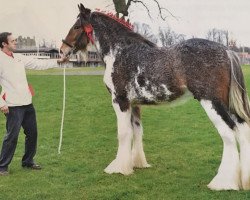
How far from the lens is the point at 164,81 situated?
7617 mm

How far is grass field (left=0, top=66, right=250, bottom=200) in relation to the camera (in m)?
7.36

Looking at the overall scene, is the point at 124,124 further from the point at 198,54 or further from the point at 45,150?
the point at 45,150

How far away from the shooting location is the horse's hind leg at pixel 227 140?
280 inches

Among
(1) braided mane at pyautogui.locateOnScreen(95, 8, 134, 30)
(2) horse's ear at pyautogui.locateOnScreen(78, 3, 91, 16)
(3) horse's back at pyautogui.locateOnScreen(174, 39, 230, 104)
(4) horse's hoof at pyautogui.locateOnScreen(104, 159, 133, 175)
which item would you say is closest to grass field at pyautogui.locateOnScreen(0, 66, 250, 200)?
(4) horse's hoof at pyautogui.locateOnScreen(104, 159, 133, 175)

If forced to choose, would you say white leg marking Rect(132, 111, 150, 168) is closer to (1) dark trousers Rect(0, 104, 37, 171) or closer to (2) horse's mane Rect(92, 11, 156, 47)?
Result: (2) horse's mane Rect(92, 11, 156, 47)

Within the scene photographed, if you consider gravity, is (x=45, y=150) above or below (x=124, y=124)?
below

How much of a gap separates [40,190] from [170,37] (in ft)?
247

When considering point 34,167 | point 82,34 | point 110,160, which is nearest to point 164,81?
point 82,34

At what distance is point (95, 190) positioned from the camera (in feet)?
24.6

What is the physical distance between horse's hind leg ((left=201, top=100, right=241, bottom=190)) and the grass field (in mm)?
228

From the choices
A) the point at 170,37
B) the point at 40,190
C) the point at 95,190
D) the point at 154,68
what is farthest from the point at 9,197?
the point at 170,37

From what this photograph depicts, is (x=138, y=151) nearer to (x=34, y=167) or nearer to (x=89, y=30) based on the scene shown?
(x=34, y=167)

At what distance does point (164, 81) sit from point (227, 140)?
1349mm

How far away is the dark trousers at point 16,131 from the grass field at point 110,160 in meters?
0.32
